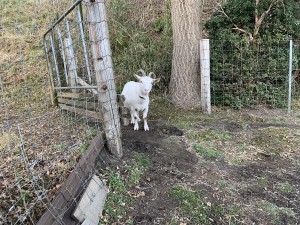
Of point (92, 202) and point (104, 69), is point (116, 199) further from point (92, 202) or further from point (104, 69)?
point (104, 69)

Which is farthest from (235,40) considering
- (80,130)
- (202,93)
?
(80,130)

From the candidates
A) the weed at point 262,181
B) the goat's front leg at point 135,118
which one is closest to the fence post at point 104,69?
the goat's front leg at point 135,118

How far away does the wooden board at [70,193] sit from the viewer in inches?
91.1

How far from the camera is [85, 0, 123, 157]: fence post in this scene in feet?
10.8

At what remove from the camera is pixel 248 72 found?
6.60 m

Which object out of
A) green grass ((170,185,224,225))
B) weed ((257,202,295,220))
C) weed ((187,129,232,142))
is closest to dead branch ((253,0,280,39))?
weed ((187,129,232,142))

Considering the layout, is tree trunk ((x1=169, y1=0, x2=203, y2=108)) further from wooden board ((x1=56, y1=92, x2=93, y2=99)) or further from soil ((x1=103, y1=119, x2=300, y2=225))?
wooden board ((x1=56, y1=92, x2=93, y2=99))

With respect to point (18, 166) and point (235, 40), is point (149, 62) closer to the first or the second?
point (235, 40)

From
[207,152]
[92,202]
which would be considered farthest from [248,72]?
[92,202]

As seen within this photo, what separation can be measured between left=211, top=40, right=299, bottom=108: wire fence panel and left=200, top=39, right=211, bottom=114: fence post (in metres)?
0.54

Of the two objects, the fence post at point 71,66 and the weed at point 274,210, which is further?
the fence post at point 71,66

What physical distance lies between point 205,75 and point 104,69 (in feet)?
11.0

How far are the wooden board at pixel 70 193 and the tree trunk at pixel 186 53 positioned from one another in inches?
140

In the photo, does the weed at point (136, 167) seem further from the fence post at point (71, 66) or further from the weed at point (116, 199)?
the fence post at point (71, 66)
